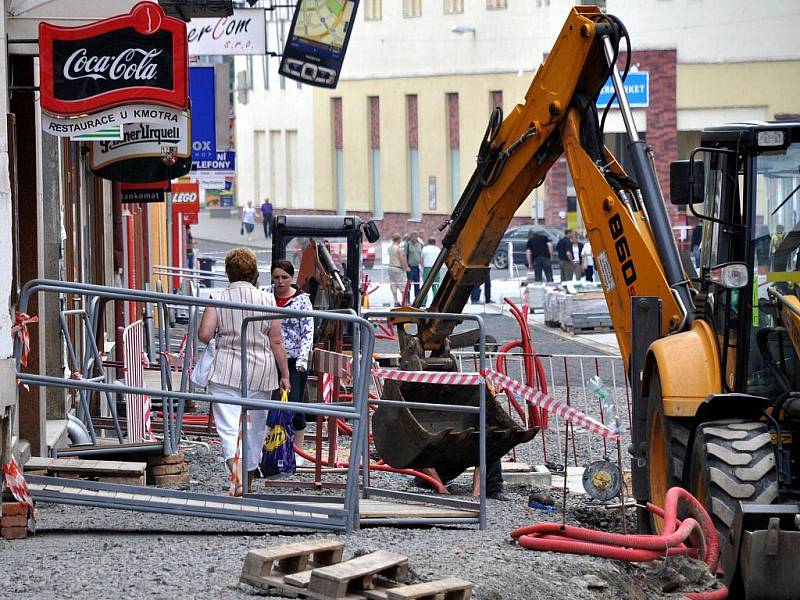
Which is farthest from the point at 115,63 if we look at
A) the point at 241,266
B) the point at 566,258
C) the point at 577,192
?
the point at 566,258

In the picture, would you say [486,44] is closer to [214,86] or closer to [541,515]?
[214,86]

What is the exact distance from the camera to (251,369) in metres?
10.4

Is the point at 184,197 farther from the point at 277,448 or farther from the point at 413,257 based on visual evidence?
the point at 277,448

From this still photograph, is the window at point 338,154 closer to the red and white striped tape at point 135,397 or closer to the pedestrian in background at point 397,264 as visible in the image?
the pedestrian in background at point 397,264

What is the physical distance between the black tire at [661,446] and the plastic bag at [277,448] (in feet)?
9.63

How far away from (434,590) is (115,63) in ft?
14.2

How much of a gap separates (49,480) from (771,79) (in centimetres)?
4464

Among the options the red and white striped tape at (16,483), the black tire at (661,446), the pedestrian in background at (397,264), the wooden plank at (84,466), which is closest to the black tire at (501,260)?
the pedestrian in background at (397,264)

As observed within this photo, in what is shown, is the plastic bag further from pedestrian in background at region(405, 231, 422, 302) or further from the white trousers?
pedestrian in background at region(405, 231, 422, 302)

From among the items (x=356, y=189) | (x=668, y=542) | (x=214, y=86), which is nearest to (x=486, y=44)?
(x=356, y=189)

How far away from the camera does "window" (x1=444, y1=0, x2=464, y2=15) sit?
194ft

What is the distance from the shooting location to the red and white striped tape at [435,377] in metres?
10.0

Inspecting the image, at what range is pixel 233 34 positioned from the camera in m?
19.9

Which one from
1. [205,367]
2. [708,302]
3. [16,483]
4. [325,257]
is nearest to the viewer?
[16,483]
